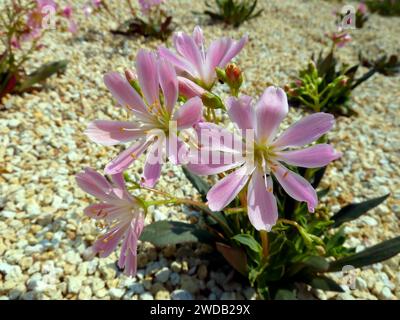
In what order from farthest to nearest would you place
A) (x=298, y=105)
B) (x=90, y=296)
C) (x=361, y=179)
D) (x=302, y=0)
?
(x=302, y=0)
(x=298, y=105)
(x=361, y=179)
(x=90, y=296)

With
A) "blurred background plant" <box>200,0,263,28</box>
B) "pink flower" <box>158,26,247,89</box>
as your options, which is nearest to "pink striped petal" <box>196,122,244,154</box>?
"pink flower" <box>158,26,247,89</box>

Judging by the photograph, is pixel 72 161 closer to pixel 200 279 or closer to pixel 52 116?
pixel 52 116

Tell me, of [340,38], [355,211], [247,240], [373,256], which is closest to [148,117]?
[247,240]

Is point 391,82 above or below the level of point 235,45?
above

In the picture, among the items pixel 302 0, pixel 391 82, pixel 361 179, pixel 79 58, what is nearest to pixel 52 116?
pixel 79 58

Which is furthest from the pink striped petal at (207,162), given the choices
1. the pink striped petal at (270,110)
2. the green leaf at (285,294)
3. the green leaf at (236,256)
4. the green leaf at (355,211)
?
the green leaf at (355,211)
